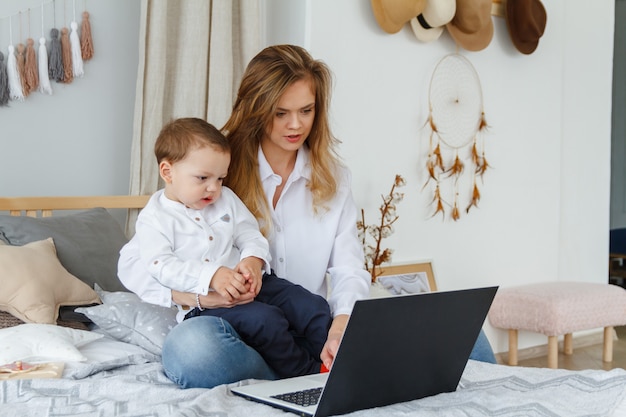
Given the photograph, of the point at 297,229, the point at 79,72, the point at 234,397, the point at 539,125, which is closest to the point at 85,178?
the point at 79,72

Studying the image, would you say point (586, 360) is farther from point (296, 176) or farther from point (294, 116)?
point (294, 116)

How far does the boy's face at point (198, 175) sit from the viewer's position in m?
1.86

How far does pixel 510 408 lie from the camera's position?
4.64 ft

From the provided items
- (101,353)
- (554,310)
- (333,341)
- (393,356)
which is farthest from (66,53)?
(554,310)

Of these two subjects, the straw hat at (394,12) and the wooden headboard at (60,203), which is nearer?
the wooden headboard at (60,203)

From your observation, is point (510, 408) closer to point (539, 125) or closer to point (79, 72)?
point (79, 72)

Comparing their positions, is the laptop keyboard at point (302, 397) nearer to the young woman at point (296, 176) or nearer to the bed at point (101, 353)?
the bed at point (101, 353)

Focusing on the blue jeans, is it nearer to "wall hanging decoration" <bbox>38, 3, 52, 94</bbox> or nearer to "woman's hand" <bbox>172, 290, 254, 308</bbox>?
"woman's hand" <bbox>172, 290, 254, 308</bbox>

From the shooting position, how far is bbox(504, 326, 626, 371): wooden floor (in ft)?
12.8

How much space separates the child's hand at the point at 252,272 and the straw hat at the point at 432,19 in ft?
6.14

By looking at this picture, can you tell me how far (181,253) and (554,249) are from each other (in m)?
2.83

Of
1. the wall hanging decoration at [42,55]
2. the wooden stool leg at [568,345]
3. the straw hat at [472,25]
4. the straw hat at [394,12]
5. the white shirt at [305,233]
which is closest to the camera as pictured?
the white shirt at [305,233]

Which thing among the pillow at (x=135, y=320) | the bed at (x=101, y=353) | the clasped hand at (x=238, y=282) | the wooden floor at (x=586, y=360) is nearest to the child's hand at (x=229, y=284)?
the clasped hand at (x=238, y=282)

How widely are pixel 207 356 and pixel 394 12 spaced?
1.98 m
